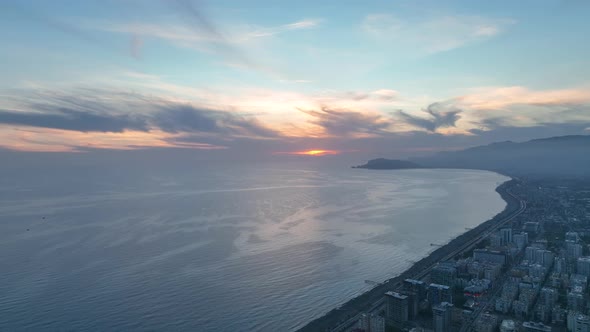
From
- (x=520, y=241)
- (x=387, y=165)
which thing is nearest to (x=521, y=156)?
(x=387, y=165)

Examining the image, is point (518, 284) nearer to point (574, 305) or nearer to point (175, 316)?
point (574, 305)

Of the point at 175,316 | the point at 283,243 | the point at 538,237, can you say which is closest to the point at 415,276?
the point at 283,243

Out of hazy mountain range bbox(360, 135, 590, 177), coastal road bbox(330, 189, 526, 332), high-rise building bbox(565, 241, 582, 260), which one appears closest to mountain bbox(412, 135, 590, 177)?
hazy mountain range bbox(360, 135, 590, 177)

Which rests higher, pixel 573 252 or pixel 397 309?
pixel 573 252

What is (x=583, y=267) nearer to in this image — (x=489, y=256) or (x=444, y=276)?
(x=489, y=256)

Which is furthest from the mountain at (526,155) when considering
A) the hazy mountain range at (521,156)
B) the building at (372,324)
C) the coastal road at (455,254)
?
the building at (372,324)

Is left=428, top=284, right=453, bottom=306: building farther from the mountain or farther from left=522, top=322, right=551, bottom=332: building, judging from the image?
the mountain
